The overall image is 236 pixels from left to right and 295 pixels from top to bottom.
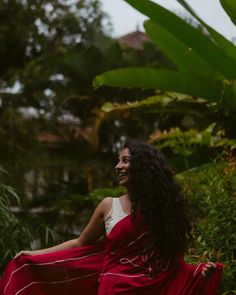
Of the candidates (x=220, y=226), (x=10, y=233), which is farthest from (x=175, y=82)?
(x=10, y=233)

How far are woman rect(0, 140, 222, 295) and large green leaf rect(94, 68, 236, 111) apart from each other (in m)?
2.12

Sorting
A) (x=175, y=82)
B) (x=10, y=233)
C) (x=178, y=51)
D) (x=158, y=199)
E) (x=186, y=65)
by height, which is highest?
(x=178, y=51)

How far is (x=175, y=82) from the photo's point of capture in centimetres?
605

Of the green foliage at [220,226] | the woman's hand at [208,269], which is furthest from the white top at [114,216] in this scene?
the green foliage at [220,226]

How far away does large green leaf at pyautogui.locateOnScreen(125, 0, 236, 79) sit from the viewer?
18.5 feet

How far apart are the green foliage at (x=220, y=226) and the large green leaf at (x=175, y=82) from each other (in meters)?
0.76

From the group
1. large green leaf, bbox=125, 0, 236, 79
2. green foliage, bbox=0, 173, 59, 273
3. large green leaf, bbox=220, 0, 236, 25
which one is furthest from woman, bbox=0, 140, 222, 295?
large green leaf, bbox=220, 0, 236, 25

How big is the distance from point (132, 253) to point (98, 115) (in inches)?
325

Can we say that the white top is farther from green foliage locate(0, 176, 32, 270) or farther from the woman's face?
green foliage locate(0, 176, 32, 270)

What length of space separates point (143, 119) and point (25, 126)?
2699mm

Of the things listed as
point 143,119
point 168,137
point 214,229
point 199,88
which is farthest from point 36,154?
point 214,229

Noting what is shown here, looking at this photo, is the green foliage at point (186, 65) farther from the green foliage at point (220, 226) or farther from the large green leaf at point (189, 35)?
the green foliage at point (220, 226)

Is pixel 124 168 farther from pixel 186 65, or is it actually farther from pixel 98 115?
pixel 98 115

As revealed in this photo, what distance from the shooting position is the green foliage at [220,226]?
489 cm
